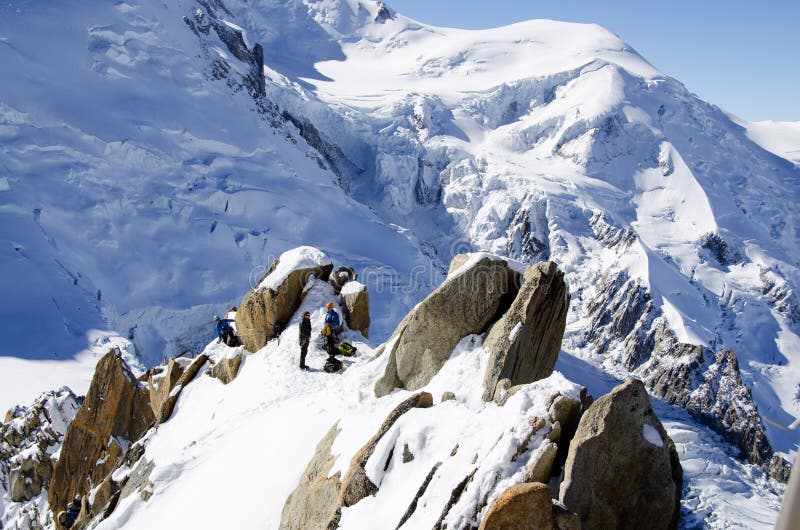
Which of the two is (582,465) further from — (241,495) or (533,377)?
(241,495)

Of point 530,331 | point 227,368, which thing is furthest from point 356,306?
point 530,331

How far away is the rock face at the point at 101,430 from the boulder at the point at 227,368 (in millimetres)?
3758

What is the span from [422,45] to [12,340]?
96.0 meters

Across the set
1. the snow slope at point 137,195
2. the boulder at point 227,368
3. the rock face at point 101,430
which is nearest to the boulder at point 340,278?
the boulder at point 227,368

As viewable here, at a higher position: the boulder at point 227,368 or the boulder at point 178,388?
the boulder at point 227,368

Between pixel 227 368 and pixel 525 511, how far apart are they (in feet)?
45.5

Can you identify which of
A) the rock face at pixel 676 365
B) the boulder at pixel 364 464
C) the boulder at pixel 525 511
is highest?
the boulder at pixel 525 511

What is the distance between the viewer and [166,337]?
45969 millimetres

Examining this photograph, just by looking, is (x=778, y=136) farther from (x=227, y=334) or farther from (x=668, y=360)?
(x=227, y=334)

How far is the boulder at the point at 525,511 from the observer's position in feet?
20.1

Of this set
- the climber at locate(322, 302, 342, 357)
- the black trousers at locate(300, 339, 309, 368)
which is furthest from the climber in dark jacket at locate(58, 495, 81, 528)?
the climber at locate(322, 302, 342, 357)

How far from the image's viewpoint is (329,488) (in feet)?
30.1

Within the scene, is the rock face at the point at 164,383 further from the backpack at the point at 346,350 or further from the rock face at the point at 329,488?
the rock face at the point at 329,488

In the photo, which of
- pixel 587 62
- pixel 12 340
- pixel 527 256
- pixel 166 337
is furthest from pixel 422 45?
pixel 12 340
